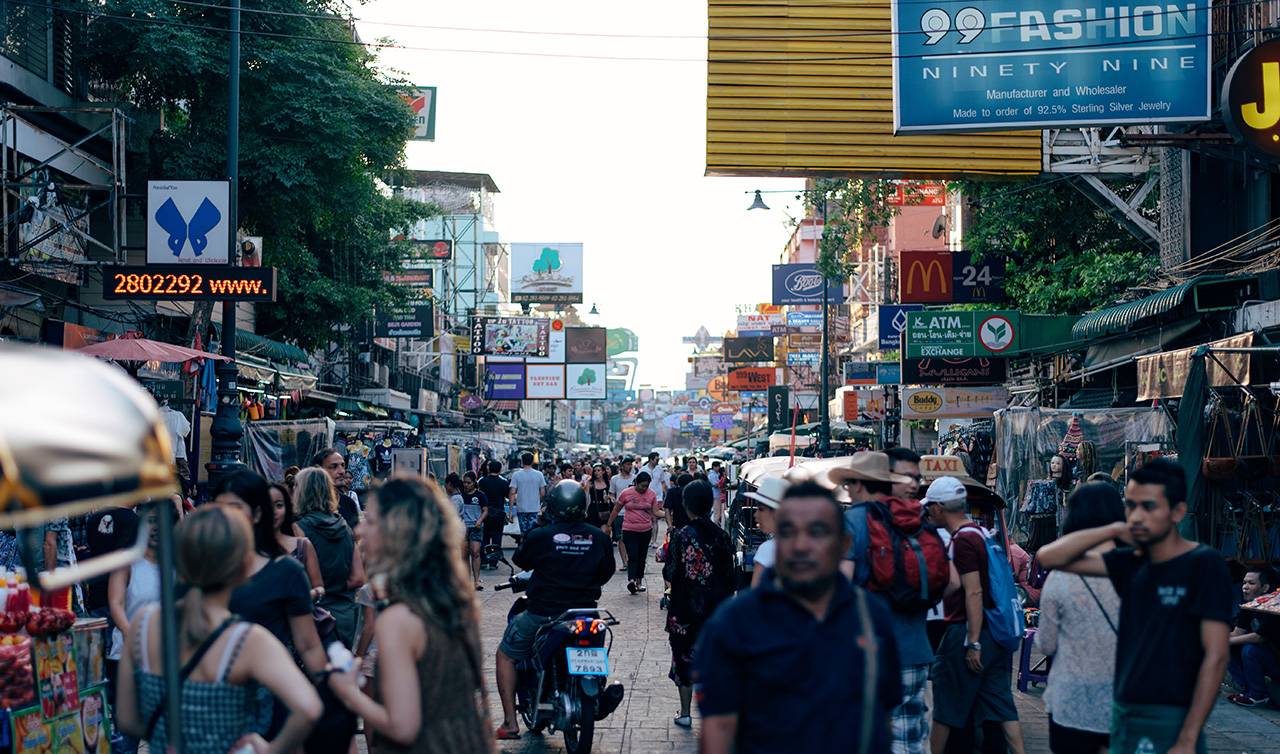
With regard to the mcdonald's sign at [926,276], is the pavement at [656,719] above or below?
below

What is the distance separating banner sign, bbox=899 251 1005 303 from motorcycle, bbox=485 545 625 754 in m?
17.7

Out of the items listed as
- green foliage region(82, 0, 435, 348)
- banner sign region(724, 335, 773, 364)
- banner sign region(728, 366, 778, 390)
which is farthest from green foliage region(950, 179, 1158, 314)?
banner sign region(724, 335, 773, 364)

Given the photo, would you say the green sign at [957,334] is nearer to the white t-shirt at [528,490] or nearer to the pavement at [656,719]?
the white t-shirt at [528,490]

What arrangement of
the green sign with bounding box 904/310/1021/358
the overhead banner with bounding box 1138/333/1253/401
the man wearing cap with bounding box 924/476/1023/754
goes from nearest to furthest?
the man wearing cap with bounding box 924/476/1023/754, the overhead banner with bounding box 1138/333/1253/401, the green sign with bounding box 904/310/1021/358

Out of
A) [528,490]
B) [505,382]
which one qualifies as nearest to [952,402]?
[528,490]

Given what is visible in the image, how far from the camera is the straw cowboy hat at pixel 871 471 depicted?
7.35m

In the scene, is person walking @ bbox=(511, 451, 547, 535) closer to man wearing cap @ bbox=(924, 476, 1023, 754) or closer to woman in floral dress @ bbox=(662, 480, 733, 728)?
woman in floral dress @ bbox=(662, 480, 733, 728)

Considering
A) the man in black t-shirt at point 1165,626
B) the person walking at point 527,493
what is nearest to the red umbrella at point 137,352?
the person walking at point 527,493

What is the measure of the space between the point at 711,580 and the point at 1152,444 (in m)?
7.02

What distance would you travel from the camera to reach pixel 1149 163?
750 inches

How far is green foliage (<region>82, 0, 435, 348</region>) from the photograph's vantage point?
24391mm

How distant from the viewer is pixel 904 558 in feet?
22.8

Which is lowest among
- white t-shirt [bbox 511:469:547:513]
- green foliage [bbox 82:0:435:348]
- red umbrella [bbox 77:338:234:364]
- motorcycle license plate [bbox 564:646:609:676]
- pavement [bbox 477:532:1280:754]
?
pavement [bbox 477:532:1280:754]

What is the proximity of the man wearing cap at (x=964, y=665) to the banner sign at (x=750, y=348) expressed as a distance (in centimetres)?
5196
